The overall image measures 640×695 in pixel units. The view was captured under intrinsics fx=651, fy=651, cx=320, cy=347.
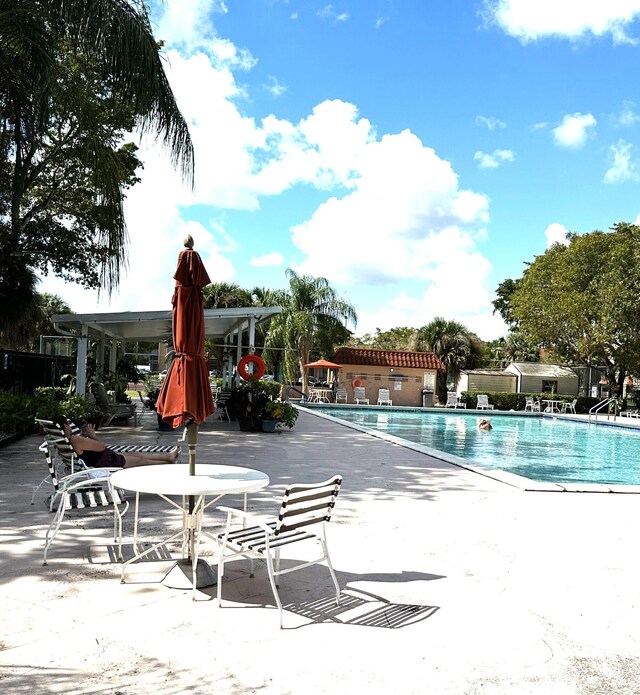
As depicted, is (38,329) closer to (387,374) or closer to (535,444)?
(387,374)

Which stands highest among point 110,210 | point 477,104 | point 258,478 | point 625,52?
point 625,52

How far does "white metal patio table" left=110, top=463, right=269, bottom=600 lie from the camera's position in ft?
13.9

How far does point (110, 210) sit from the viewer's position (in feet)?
28.9

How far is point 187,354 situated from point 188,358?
0.10 ft

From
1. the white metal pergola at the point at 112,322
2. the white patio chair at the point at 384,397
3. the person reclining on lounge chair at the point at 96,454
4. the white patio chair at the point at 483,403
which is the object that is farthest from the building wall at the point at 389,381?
the person reclining on lounge chair at the point at 96,454

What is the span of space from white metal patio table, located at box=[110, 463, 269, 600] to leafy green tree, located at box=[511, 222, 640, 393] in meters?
27.7

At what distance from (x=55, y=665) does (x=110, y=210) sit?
679 centimetres

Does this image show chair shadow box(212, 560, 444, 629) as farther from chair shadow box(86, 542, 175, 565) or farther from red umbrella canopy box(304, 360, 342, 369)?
red umbrella canopy box(304, 360, 342, 369)

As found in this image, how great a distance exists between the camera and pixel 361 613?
13.1 ft

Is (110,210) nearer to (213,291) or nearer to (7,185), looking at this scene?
(7,185)

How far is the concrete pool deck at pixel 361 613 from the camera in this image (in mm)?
3125

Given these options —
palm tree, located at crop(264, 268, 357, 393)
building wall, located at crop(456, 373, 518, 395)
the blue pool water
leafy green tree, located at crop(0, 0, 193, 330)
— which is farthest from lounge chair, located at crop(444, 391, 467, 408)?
leafy green tree, located at crop(0, 0, 193, 330)

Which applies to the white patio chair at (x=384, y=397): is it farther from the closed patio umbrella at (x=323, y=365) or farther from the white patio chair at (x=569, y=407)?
the white patio chair at (x=569, y=407)

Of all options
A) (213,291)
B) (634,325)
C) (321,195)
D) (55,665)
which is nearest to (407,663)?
(55,665)
